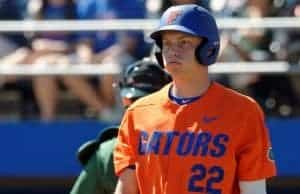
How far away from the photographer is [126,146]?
9.91 ft

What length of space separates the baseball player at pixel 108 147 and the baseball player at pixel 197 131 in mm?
628

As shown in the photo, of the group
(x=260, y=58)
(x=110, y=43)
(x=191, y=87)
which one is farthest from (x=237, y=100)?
(x=110, y=43)

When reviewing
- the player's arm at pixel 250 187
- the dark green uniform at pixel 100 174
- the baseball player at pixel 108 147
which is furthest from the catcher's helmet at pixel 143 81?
the player's arm at pixel 250 187

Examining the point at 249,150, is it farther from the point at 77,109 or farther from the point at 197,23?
the point at 77,109

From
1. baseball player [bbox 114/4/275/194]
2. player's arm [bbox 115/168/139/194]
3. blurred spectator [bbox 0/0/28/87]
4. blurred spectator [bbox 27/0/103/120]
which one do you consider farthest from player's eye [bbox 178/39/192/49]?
blurred spectator [bbox 0/0/28/87]

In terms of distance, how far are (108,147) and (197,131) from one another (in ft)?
2.53

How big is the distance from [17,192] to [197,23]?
13.4 feet

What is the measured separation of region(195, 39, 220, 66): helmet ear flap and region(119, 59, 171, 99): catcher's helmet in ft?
2.49

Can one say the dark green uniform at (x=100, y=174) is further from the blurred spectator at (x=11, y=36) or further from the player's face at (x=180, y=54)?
the blurred spectator at (x=11, y=36)

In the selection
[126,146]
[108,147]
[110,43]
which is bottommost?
[110,43]

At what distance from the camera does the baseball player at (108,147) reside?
Answer: 11.7 feet

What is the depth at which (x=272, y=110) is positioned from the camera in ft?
21.4

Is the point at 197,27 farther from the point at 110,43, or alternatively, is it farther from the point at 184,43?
the point at 110,43

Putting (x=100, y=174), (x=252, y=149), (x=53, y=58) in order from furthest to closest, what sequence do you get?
Result: (x=53, y=58)
(x=100, y=174)
(x=252, y=149)
